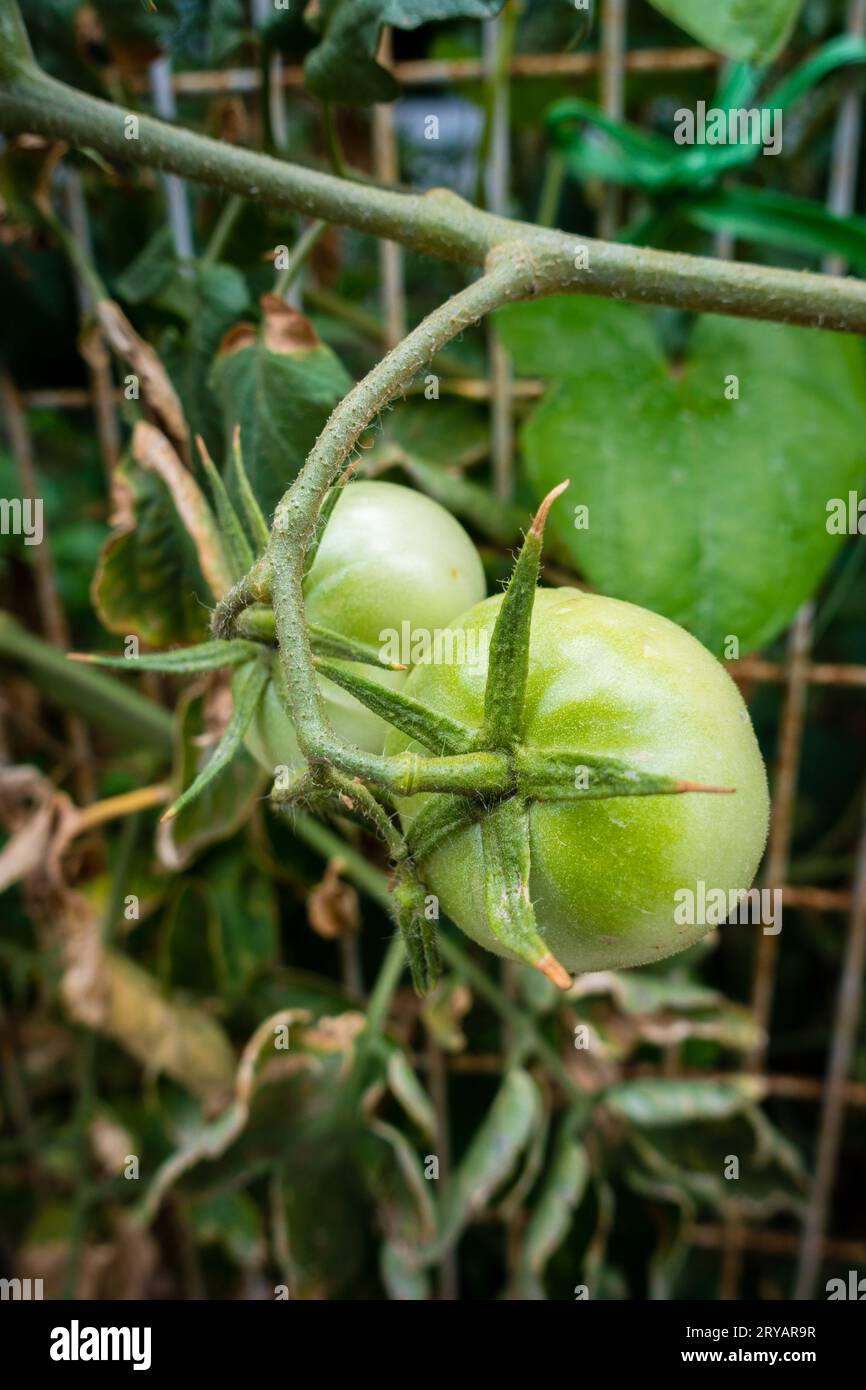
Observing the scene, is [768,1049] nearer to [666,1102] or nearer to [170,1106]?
[666,1102]

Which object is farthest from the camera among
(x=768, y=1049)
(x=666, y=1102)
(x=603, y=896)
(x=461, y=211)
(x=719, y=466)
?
(x=768, y=1049)

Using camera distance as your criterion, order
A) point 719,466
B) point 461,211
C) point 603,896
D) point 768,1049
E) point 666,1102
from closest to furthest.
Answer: point 603,896, point 461,211, point 719,466, point 666,1102, point 768,1049

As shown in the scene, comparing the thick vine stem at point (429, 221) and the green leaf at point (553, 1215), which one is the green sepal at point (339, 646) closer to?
the thick vine stem at point (429, 221)

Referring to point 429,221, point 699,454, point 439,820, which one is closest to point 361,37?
point 429,221

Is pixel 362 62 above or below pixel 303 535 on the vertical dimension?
above

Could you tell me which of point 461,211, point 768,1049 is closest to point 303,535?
point 461,211

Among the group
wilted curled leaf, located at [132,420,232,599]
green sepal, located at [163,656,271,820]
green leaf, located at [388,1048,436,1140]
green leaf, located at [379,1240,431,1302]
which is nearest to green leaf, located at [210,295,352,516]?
wilted curled leaf, located at [132,420,232,599]

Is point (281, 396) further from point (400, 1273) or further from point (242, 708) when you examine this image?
point (400, 1273)
